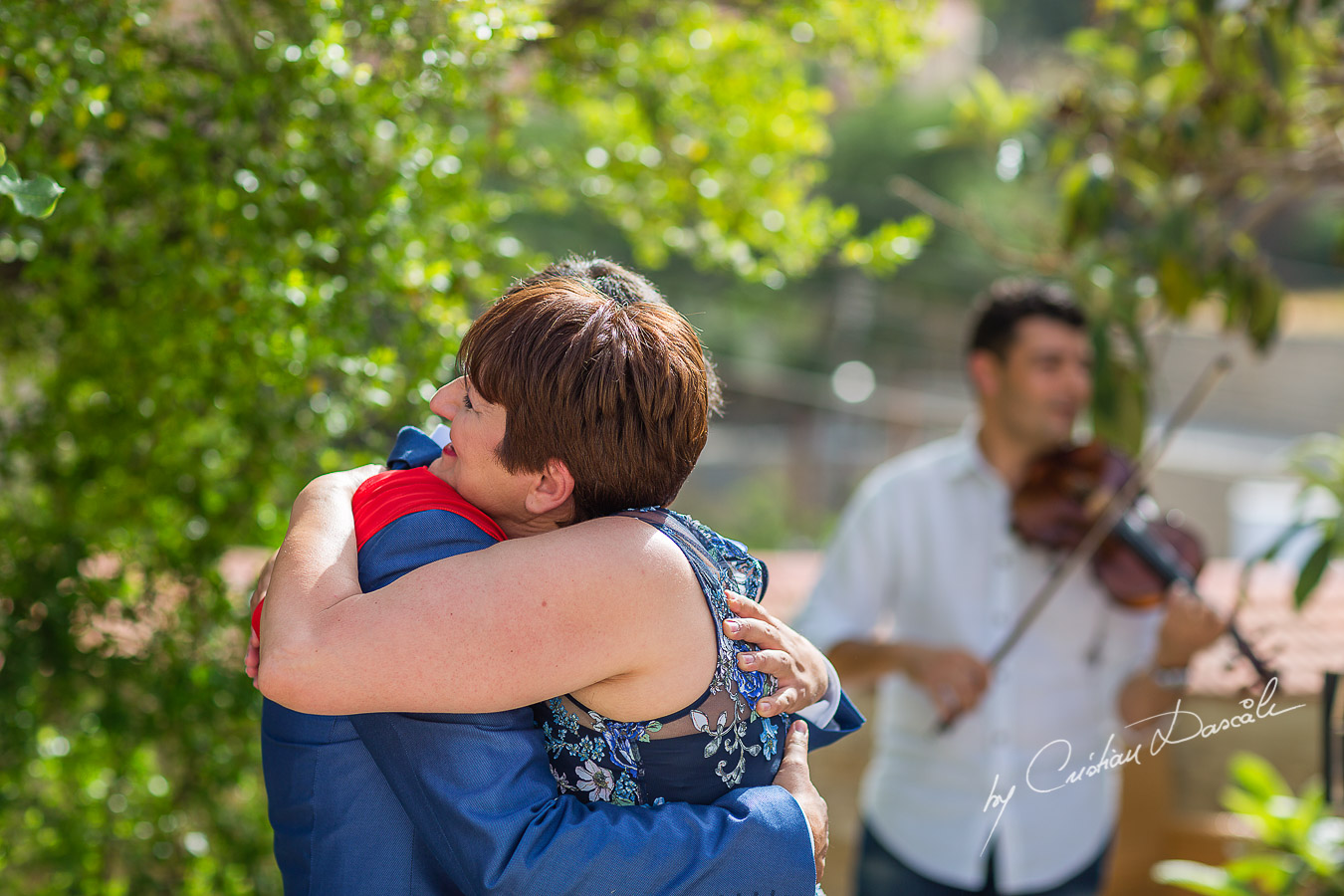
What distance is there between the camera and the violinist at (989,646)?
241 cm

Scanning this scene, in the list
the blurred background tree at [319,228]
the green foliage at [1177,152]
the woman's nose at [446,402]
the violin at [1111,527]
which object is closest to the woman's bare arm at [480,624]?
the woman's nose at [446,402]

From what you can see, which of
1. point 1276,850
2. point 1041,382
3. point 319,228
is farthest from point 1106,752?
point 319,228

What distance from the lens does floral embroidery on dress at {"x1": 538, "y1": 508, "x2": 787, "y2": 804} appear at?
1.08m

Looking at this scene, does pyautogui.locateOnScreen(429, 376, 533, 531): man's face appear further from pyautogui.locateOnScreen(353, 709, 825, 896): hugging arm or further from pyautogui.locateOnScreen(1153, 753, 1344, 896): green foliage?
pyautogui.locateOnScreen(1153, 753, 1344, 896): green foliage

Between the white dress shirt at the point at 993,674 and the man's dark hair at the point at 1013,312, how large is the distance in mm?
246

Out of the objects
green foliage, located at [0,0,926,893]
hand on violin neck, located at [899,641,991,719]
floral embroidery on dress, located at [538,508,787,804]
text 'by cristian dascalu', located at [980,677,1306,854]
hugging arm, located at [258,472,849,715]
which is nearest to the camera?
hugging arm, located at [258,472,849,715]

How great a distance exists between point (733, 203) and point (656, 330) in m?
1.31

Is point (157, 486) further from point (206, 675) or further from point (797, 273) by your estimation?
point (797, 273)

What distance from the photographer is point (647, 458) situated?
3.58 feet

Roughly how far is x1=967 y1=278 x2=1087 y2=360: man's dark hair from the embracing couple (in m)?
1.84

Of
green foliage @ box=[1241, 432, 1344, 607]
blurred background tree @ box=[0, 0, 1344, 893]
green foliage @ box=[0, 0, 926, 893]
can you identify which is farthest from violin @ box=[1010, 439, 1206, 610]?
green foliage @ box=[0, 0, 926, 893]

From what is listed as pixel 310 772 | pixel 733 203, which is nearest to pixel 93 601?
pixel 310 772

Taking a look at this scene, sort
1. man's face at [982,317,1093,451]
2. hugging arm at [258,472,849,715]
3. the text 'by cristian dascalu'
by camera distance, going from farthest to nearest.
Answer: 1. man's face at [982,317,1093,451]
2. the text 'by cristian dascalu'
3. hugging arm at [258,472,849,715]

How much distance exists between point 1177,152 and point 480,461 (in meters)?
2.07
